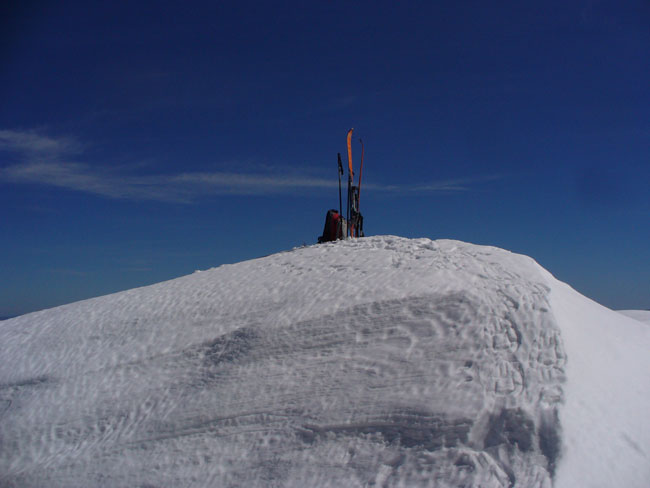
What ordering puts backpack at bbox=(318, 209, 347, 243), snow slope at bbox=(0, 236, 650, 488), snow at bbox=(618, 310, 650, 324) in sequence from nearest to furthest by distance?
snow slope at bbox=(0, 236, 650, 488) < backpack at bbox=(318, 209, 347, 243) < snow at bbox=(618, 310, 650, 324)

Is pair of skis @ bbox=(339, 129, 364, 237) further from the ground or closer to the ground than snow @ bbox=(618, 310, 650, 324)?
further from the ground

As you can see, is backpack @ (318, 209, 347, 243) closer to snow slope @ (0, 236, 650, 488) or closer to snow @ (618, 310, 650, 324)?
snow slope @ (0, 236, 650, 488)

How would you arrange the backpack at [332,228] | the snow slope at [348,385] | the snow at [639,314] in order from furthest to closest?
the snow at [639,314], the backpack at [332,228], the snow slope at [348,385]

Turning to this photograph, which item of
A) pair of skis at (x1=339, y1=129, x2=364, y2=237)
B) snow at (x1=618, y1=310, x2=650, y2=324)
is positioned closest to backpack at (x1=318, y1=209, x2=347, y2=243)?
pair of skis at (x1=339, y1=129, x2=364, y2=237)

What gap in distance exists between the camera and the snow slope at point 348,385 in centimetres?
449

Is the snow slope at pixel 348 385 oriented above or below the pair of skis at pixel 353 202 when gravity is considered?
below

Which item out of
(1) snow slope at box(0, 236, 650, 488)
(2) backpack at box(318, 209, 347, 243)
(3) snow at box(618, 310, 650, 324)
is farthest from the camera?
(3) snow at box(618, 310, 650, 324)

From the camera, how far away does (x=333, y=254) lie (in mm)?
7641

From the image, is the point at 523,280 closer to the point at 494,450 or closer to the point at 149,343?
the point at 494,450

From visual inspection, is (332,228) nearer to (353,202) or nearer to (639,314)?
(353,202)

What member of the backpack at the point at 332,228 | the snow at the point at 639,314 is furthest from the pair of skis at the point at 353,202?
the snow at the point at 639,314

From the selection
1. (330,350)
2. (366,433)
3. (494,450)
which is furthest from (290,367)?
(494,450)

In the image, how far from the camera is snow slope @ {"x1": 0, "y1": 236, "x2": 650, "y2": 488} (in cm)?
449

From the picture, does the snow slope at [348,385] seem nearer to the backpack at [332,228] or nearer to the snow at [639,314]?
the backpack at [332,228]
